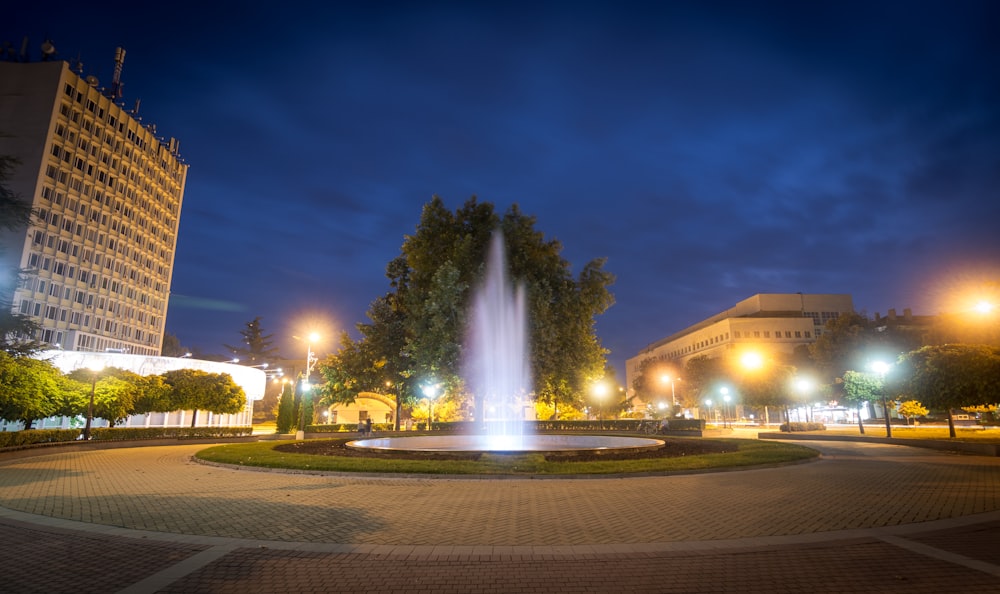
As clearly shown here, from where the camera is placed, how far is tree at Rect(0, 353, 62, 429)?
21344 mm

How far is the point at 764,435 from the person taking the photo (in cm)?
3909

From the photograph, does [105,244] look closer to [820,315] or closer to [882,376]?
[882,376]

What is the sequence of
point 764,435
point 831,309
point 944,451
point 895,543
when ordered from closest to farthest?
point 895,543 < point 944,451 < point 764,435 < point 831,309

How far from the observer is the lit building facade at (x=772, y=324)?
364 feet

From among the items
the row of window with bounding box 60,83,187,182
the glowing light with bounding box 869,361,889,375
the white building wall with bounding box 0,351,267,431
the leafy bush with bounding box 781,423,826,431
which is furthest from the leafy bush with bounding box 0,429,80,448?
the row of window with bounding box 60,83,187,182

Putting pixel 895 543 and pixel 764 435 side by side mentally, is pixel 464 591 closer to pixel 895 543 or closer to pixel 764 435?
pixel 895 543

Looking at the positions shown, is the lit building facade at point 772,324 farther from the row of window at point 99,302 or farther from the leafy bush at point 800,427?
the row of window at point 99,302

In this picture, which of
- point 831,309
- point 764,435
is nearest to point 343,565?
point 764,435

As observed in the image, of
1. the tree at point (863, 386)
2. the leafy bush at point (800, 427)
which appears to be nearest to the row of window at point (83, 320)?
the leafy bush at point (800, 427)

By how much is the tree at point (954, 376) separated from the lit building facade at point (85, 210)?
81.0 meters

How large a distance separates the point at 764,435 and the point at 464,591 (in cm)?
3939

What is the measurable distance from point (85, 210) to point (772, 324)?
124965 millimetres

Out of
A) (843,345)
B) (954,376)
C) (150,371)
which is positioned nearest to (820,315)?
(843,345)

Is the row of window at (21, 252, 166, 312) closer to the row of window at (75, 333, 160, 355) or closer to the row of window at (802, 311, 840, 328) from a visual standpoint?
the row of window at (75, 333, 160, 355)
